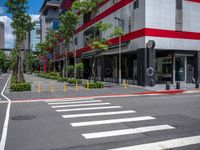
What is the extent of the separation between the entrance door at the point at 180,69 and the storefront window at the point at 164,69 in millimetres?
811

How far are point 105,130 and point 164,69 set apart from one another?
23.7 meters

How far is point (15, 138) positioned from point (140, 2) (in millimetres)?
23498

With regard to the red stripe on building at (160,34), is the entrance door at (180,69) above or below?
→ below

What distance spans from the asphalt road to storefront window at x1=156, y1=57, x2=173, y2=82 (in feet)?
60.6

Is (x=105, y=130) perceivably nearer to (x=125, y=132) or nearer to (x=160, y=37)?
(x=125, y=132)

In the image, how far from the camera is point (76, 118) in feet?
36.9

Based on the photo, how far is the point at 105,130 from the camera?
9070 mm

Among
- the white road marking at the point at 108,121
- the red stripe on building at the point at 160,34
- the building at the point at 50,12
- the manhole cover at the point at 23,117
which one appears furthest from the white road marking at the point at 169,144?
the building at the point at 50,12

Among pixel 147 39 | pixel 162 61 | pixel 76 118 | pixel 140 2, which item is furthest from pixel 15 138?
pixel 162 61

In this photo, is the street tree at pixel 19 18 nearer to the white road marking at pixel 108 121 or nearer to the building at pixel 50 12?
the white road marking at pixel 108 121

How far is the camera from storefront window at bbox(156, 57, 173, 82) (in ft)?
102

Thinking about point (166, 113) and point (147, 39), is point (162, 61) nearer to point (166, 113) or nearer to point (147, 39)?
point (147, 39)

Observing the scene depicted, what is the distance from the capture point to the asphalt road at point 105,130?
741cm

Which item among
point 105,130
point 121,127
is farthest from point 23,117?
point 121,127
